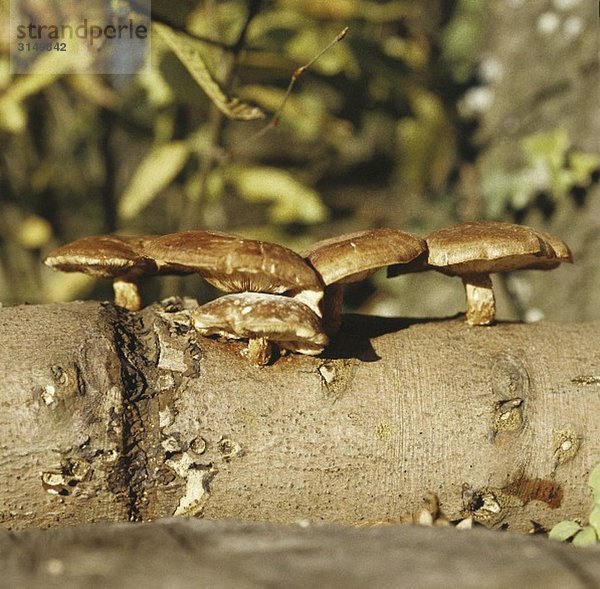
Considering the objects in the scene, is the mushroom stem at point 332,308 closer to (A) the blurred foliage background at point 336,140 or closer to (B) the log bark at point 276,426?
(B) the log bark at point 276,426

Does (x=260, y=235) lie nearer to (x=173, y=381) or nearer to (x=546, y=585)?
(x=173, y=381)

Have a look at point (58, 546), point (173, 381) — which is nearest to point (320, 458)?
point (173, 381)

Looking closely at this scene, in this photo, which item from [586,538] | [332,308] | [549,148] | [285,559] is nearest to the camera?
[285,559]

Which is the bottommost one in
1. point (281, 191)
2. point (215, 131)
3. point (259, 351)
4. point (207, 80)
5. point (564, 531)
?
point (564, 531)

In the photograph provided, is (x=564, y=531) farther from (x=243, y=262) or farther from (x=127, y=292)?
(x=127, y=292)

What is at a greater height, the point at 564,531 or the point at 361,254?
the point at 361,254

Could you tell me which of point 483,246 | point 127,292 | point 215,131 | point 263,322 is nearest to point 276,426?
point 263,322

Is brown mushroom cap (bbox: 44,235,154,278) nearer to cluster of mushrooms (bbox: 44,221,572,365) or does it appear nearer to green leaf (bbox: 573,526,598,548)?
cluster of mushrooms (bbox: 44,221,572,365)
